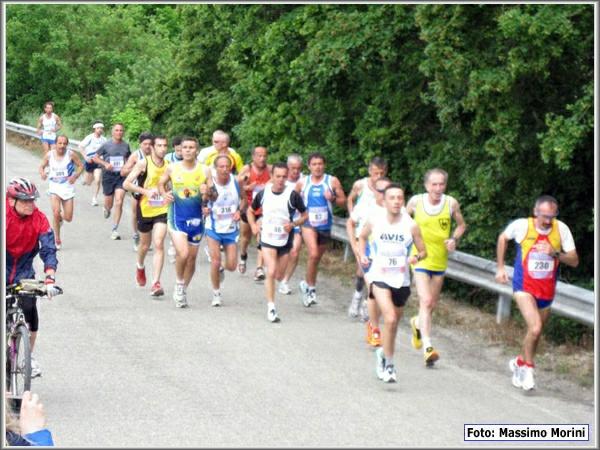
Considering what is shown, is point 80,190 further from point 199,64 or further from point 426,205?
point 426,205

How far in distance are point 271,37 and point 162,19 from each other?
124 ft

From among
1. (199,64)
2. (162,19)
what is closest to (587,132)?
(199,64)

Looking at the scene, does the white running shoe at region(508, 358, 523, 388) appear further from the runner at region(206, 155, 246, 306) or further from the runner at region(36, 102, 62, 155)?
the runner at region(36, 102, 62, 155)

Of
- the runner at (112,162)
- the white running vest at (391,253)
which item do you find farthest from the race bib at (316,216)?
the runner at (112,162)

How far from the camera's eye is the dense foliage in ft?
46.7

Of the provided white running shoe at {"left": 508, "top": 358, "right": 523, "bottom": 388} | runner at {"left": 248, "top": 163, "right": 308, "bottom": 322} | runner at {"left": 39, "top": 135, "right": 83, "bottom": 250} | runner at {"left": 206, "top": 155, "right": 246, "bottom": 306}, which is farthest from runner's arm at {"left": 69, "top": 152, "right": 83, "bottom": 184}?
white running shoe at {"left": 508, "top": 358, "right": 523, "bottom": 388}

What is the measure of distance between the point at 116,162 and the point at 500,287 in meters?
9.68

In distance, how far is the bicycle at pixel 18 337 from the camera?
35.6ft

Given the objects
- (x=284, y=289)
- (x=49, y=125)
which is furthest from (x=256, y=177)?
(x=49, y=125)

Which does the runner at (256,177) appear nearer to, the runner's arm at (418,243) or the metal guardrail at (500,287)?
the metal guardrail at (500,287)

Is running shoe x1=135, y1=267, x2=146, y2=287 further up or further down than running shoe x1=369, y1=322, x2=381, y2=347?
further up

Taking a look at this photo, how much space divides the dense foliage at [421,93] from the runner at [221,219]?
2473 millimetres

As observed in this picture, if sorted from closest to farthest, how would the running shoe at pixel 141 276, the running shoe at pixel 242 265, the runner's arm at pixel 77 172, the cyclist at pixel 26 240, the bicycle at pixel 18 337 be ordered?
the bicycle at pixel 18 337 → the cyclist at pixel 26 240 → the running shoe at pixel 141 276 → the running shoe at pixel 242 265 → the runner's arm at pixel 77 172

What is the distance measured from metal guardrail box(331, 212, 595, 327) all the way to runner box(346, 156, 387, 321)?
117cm
